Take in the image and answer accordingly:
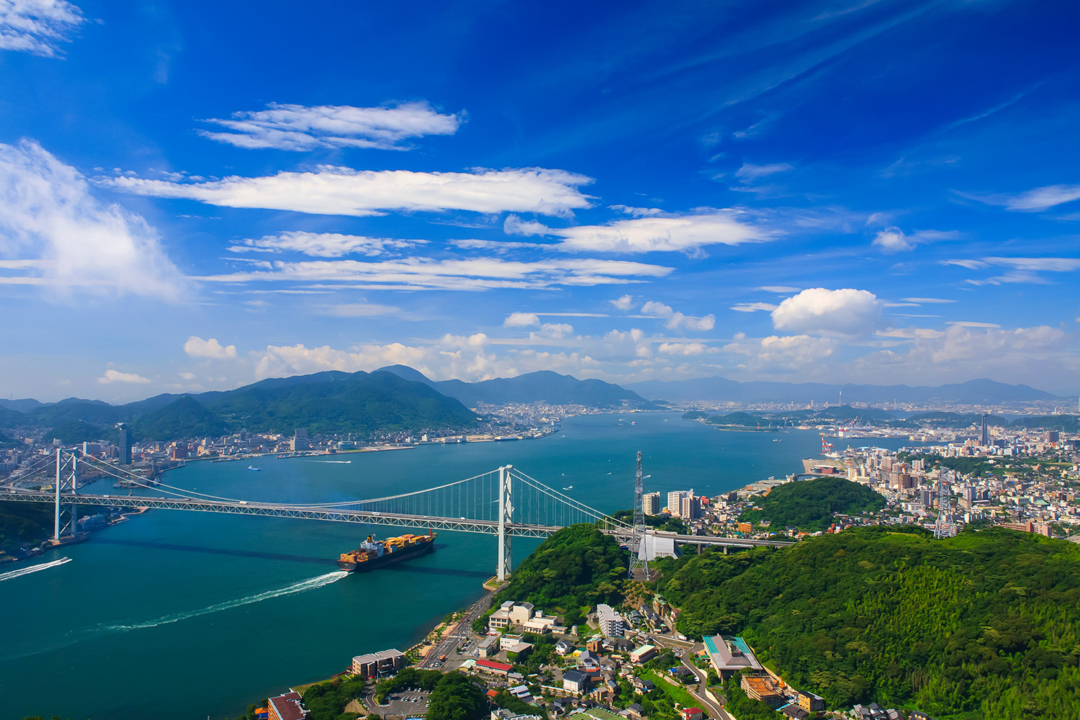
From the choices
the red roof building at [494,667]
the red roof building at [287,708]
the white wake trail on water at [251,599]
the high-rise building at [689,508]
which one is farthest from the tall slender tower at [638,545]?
the red roof building at [287,708]

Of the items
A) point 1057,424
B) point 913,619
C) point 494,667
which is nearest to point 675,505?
point 913,619

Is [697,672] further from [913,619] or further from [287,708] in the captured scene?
[287,708]

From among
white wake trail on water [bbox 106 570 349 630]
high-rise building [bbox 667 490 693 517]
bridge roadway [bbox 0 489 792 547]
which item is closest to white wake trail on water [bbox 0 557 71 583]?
bridge roadway [bbox 0 489 792 547]

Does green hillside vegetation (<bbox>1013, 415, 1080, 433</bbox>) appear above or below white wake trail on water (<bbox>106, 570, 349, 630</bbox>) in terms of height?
above

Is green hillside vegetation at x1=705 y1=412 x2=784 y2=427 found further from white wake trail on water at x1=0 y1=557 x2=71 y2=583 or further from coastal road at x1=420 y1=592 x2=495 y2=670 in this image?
white wake trail on water at x1=0 y1=557 x2=71 y2=583

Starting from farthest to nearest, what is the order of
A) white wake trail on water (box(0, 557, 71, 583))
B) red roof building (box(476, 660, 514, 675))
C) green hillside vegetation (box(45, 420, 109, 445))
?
green hillside vegetation (box(45, 420, 109, 445)), white wake trail on water (box(0, 557, 71, 583)), red roof building (box(476, 660, 514, 675))
